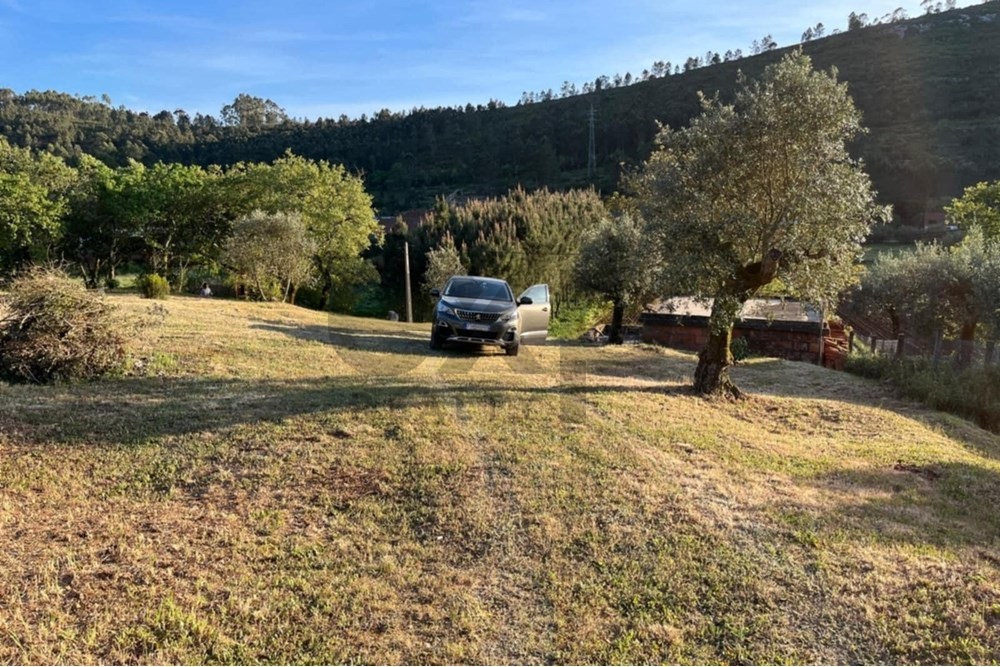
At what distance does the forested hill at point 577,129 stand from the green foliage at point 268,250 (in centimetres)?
3919

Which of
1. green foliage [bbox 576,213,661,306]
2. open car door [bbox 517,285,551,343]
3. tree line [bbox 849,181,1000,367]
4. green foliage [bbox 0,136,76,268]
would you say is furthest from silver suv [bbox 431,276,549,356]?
green foliage [bbox 0,136,76,268]

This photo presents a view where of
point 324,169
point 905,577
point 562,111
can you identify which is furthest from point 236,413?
point 562,111

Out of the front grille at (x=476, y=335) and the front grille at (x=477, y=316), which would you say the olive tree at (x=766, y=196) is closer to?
the front grille at (x=477, y=316)

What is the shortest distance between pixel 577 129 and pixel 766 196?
77.6 metres

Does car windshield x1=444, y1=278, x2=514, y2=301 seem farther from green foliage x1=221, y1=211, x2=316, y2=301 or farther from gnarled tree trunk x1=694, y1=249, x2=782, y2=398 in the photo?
green foliage x1=221, y1=211, x2=316, y2=301

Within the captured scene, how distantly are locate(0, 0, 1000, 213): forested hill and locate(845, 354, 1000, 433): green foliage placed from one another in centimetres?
4524

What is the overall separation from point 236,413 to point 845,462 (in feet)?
22.5

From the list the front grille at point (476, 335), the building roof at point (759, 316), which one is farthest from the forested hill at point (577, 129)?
the front grille at point (476, 335)

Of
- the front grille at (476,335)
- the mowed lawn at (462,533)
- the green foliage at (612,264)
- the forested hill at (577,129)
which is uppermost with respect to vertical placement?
the forested hill at (577,129)

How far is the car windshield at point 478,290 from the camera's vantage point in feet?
41.3

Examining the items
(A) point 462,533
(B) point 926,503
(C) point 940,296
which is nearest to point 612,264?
(C) point 940,296

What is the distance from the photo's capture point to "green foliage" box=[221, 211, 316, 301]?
24312 mm

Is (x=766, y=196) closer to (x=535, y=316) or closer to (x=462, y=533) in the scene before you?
(x=535, y=316)

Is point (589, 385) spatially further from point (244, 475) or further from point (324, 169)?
point (324, 169)
